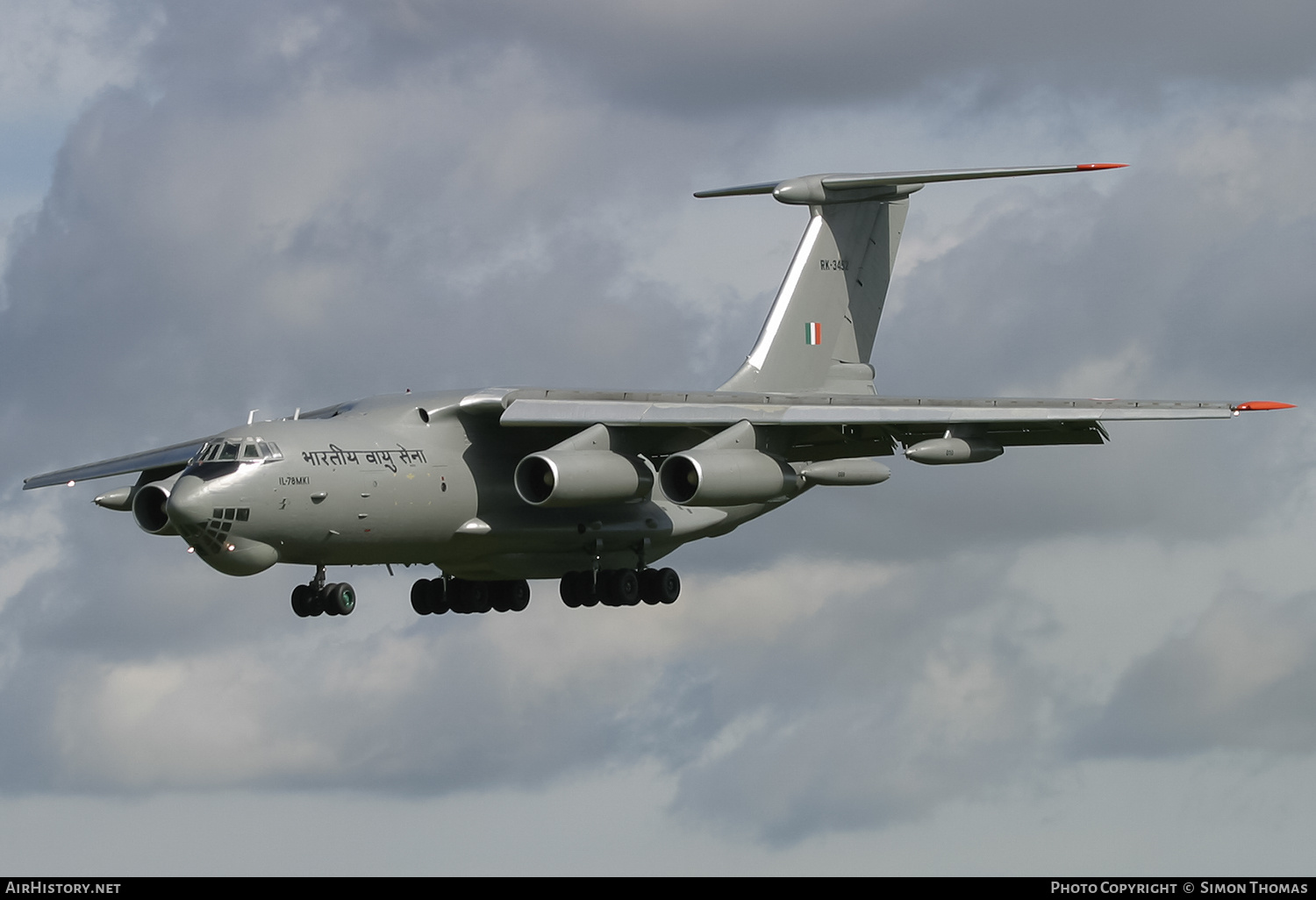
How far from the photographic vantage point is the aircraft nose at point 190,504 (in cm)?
1947

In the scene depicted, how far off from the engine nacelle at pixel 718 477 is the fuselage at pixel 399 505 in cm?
97

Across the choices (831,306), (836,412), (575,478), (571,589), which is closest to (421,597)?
(571,589)

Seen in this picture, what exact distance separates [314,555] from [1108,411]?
9.46m

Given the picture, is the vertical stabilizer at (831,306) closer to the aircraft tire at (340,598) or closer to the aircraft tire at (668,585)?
the aircraft tire at (668,585)

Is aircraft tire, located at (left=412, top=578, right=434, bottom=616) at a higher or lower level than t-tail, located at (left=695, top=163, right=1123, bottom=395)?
lower

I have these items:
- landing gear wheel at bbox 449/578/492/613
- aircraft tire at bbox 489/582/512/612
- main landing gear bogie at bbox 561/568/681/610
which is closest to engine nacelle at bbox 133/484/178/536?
landing gear wheel at bbox 449/578/492/613

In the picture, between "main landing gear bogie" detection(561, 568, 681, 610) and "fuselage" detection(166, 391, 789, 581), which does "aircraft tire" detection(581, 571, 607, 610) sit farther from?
"fuselage" detection(166, 391, 789, 581)

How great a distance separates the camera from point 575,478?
21219 mm

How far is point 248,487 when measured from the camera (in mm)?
19812

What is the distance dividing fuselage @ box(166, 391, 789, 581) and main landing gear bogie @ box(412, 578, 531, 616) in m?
0.91

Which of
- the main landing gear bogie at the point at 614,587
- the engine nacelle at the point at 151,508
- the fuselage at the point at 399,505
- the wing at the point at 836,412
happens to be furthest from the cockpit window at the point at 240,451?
Answer: the main landing gear bogie at the point at 614,587

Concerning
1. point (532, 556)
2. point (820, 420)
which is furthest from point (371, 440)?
point (820, 420)

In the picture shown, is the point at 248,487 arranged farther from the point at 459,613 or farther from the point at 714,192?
the point at 714,192

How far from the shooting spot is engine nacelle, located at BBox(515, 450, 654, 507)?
21188mm
